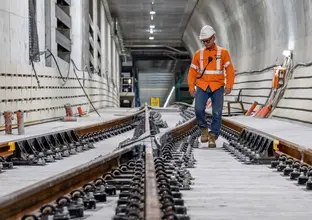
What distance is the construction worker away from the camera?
8.55 meters

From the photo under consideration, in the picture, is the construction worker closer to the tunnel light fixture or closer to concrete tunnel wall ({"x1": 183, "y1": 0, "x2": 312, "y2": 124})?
concrete tunnel wall ({"x1": 183, "y1": 0, "x2": 312, "y2": 124})

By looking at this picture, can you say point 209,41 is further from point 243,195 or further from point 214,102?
point 243,195

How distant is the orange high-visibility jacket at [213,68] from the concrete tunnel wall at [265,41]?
17.1ft

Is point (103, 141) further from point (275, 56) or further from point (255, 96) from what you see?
point (255, 96)

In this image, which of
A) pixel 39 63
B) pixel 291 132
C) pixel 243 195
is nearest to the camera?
pixel 243 195

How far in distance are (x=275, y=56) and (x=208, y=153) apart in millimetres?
11540

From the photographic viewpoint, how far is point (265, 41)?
68.5 feet

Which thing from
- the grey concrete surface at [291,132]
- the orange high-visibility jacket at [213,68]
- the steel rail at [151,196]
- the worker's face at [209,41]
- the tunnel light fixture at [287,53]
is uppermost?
the tunnel light fixture at [287,53]

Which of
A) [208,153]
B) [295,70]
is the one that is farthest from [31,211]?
[295,70]

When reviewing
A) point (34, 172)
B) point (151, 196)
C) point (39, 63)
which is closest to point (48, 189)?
point (151, 196)

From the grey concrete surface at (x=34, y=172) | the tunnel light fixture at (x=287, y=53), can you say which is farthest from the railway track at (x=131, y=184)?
the tunnel light fixture at (x=287, y=53)

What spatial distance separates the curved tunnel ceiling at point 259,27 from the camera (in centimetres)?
1571

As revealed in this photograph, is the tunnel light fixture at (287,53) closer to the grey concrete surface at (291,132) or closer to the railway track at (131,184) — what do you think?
the grey concrete surface at (291,132)

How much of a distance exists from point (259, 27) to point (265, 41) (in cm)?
80
